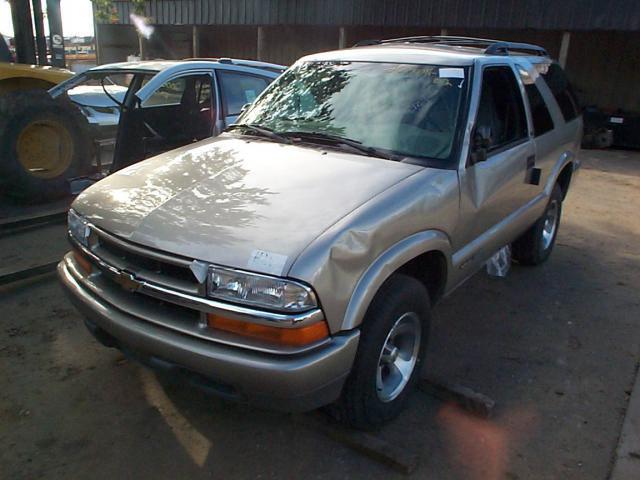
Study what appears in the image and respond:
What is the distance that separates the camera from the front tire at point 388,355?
248 centimetres

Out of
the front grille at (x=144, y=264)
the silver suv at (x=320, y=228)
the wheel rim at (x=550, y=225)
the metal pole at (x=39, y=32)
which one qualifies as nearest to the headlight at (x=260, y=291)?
the silver suv at (x=320, y=228)

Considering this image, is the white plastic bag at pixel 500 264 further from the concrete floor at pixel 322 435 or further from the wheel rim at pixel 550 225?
the wheel rim at pixel 550 225

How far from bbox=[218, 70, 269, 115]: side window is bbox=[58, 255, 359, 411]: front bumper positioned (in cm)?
389

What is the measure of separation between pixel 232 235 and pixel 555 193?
378 centimetres

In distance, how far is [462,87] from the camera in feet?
10.6

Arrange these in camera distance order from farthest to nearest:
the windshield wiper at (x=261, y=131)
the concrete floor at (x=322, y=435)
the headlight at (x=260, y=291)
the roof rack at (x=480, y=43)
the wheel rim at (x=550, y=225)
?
1. the wheel rim at (x=550, y=225)
2. the roof rack at (x=480, y=43)
3. the windshield wiper at (x=261, y=131)
4. the concrete floor at (x=322, y=435)
5. the headlight at (x=260, y=291)

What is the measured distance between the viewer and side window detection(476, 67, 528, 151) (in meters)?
3.40

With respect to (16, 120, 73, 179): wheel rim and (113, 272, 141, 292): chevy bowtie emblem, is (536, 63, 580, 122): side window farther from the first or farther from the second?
(16, 120, 73, 179): wheel rim

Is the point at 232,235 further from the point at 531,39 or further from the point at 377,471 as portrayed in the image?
the point at 531,39

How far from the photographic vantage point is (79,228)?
9.33 feet

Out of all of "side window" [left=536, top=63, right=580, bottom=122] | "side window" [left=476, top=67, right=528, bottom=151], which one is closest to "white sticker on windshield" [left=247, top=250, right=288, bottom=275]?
"side window" [left=476, top=67, right=528, bottom=151]

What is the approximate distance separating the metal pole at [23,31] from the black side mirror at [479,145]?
689 centimetres

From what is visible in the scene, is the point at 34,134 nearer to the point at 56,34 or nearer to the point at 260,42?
the point at 56,34

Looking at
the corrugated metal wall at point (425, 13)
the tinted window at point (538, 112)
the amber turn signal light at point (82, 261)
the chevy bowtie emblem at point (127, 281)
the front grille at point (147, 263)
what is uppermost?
the corrugated metal wall at point (425, 13)
